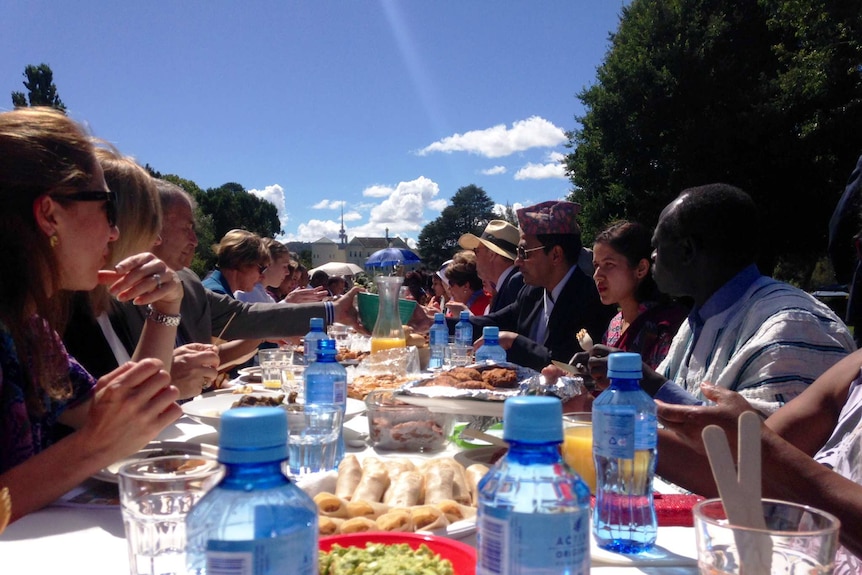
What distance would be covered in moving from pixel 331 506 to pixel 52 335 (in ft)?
4.17

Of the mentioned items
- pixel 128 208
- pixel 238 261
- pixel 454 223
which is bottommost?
pixel 238 261

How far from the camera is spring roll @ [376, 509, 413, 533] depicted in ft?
4.28

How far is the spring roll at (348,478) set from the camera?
5.31 feet

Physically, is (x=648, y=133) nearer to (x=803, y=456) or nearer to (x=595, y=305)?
(x=595, y=305)

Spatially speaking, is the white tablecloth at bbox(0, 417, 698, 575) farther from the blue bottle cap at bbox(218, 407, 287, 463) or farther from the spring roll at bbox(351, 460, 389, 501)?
the blue bottle cap at bbox(218, 407, 287, 463)

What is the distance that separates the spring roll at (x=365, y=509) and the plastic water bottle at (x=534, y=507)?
61 cm

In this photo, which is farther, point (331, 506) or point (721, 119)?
point (721, 119)

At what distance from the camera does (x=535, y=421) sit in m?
0.82

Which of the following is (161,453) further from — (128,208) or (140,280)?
(128,208)

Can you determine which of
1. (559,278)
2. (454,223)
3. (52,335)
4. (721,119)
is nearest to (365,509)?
(52,335)

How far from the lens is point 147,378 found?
1.57 meters

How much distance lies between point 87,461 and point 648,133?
19608 mm

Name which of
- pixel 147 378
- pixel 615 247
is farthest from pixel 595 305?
pixel 147 378

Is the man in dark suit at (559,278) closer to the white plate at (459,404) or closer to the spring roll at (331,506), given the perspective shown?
the white plate at (459,404)
